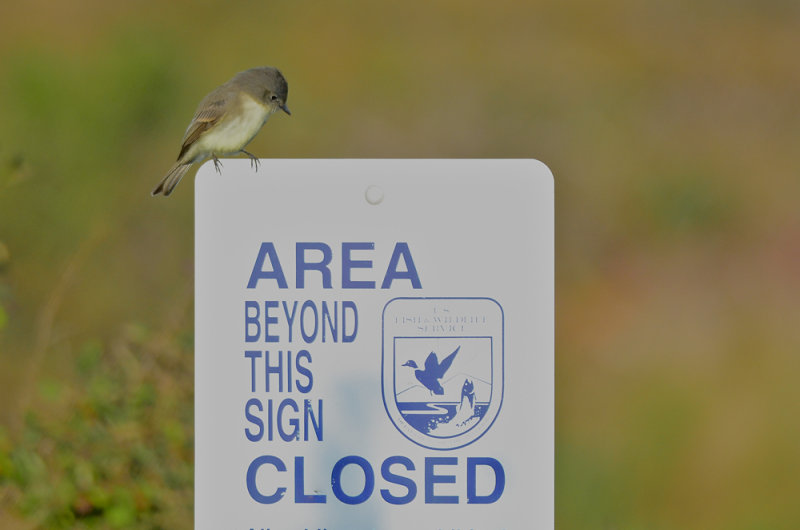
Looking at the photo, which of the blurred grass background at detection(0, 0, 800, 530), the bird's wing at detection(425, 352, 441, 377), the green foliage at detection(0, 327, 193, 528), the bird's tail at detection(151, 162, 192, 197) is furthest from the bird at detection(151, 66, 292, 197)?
the bird's wing at detection(425, 352, 441, 377)

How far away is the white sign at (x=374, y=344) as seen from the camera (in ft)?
3.79

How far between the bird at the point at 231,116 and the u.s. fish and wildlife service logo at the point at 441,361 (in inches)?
21.7

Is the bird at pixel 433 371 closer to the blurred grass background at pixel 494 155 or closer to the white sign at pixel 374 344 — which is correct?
the white sign at pixel 374 344

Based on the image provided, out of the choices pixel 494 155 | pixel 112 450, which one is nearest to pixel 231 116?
pixel 112 450

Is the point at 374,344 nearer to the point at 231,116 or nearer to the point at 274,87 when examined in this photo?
the point at 274,87

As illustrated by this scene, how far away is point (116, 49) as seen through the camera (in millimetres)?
5582

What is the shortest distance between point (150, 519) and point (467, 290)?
4.15 ft

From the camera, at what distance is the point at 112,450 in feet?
7.32

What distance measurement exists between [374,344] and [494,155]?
13.6ft

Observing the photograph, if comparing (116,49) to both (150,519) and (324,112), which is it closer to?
(324,112)

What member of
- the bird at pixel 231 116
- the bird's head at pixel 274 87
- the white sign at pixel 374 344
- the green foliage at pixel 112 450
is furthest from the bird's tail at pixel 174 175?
the white sign at pixel 374 344

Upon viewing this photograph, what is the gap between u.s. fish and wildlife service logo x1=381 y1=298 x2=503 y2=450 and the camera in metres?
1.15

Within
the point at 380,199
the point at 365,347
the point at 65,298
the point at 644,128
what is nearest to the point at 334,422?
the point at 365,347

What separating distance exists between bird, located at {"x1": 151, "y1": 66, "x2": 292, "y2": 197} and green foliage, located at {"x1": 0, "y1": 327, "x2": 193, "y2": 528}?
0.46m
